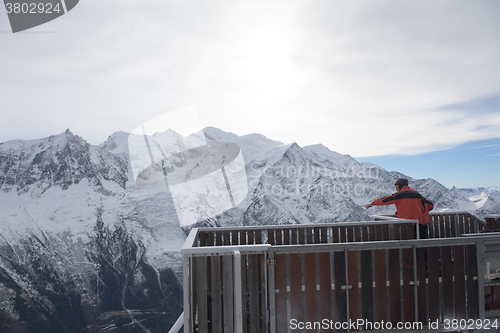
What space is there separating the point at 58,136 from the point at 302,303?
137 metres

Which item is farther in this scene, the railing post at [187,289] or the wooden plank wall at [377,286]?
the wooden plank wall at [377,286]

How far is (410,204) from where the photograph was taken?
5.77 metres

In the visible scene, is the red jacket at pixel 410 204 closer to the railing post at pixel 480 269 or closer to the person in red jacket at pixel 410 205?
the person in red jacket at pixel 410 205

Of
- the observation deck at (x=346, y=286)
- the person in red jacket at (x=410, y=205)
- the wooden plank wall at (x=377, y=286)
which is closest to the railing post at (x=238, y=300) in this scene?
the observation deck at (x=346, y=286)

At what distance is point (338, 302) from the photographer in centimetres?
386

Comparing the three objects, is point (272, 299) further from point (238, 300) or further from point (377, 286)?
point (377, 286)

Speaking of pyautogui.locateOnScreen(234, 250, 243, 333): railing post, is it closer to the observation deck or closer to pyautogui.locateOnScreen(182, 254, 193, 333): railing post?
the observation deck

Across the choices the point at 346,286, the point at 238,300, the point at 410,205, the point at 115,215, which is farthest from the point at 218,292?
the point at 115,215

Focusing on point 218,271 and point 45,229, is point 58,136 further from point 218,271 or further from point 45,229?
point 218,271

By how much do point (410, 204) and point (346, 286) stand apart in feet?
9.15

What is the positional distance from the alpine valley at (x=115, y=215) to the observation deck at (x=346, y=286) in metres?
86.2

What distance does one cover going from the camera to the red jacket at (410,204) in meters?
5.73

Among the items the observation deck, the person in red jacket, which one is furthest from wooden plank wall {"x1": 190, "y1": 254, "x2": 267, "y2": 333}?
the person in red jacket

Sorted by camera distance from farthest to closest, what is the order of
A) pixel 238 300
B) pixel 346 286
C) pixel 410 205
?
pixel 410 205, pixel 346 286, pixel 238 300
